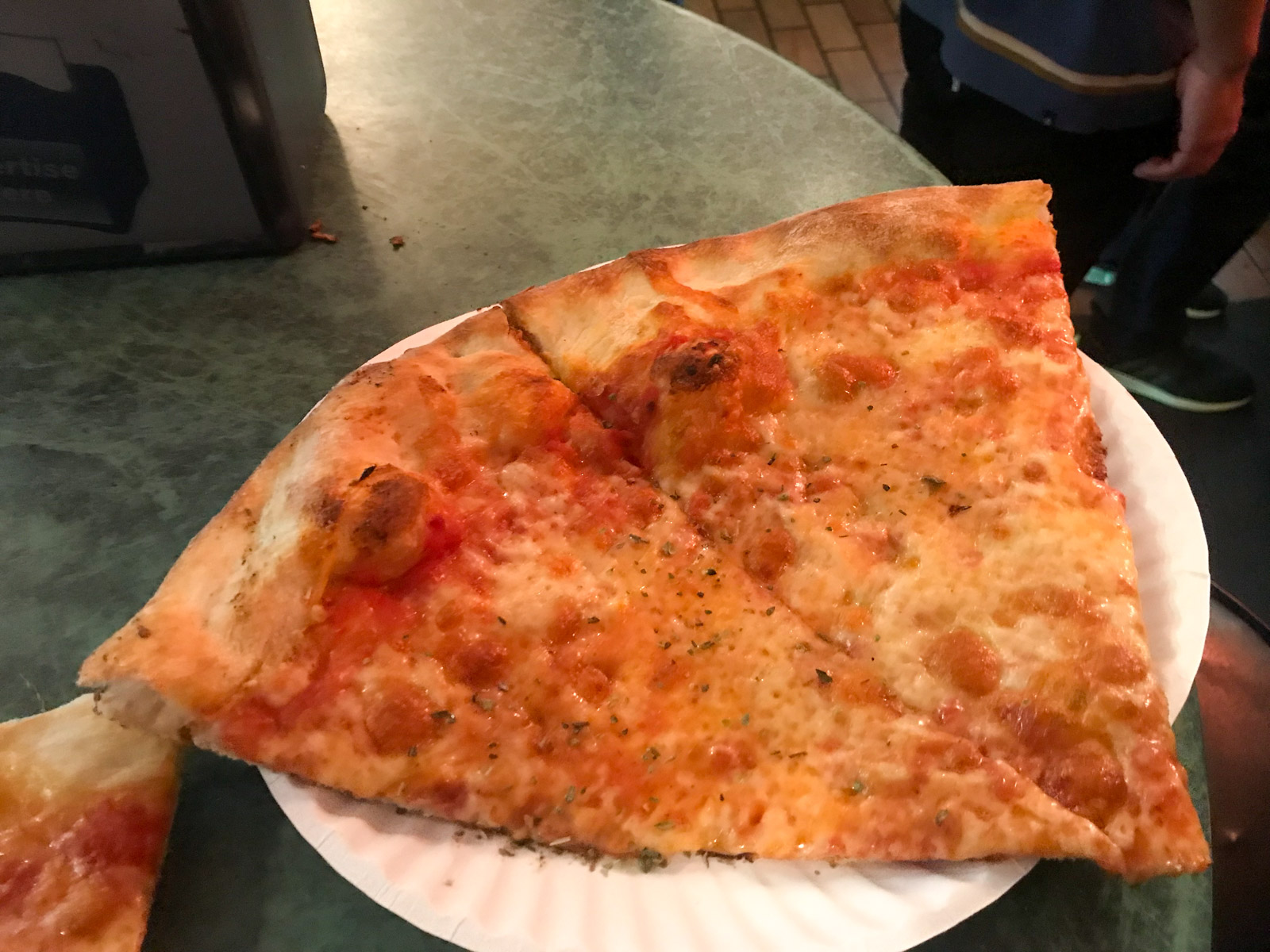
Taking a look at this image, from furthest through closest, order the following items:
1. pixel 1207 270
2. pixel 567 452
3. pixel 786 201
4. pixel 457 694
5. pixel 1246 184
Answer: pixel 1207 270 → pixel 1246 184 → pixel 786 201 → pixel 567 452 → pixel 457 694

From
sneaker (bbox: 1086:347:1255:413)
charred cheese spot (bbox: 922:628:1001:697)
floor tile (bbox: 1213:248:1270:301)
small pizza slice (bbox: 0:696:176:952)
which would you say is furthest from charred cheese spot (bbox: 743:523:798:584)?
floor tile (bbox: 1213:248:1270:301)

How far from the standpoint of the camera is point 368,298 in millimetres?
1769

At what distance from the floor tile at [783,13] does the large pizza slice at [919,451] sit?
3276 mm

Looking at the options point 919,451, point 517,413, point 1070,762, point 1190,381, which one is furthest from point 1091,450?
point 1190,381

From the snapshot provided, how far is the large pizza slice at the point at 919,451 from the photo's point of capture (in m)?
0.95

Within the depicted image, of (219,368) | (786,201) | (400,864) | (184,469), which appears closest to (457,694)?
(400,864)

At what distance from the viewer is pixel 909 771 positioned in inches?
36.3

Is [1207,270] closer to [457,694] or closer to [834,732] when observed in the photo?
[834,732]

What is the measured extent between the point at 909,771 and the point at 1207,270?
2353 millimetres

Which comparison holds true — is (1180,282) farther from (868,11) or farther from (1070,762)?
(868,11)

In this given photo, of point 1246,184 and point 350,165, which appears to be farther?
point 1246,184

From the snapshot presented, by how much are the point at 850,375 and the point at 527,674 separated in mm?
610

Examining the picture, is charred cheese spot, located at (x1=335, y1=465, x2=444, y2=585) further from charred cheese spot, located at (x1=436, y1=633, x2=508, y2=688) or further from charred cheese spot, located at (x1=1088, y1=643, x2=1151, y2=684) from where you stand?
charred cheese spot, located at (x1=1088, y1=643, x2=1151, y2=684)

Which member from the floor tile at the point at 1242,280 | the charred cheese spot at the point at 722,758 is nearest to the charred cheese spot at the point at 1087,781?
the charred cheese spot at the point at 722,758
